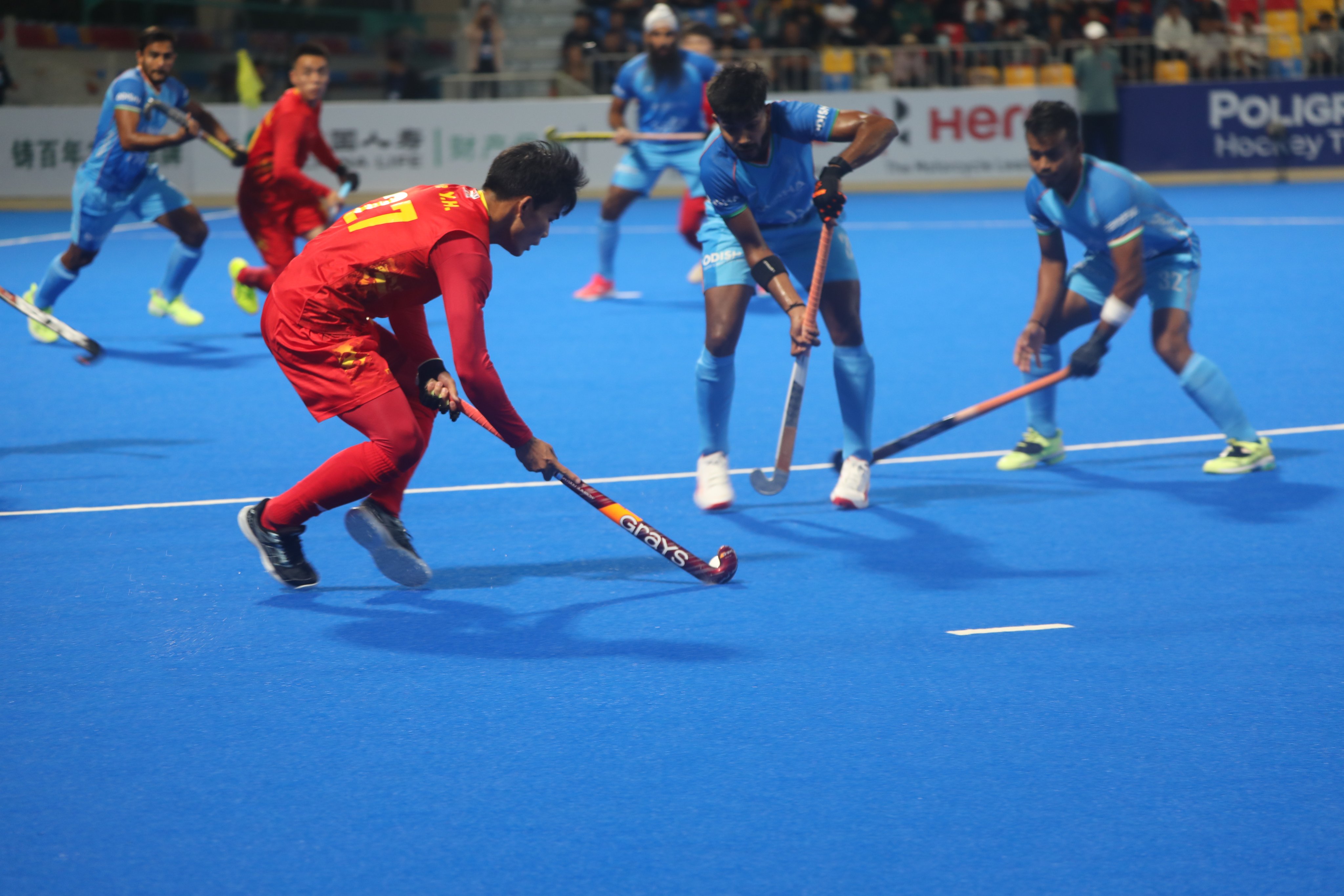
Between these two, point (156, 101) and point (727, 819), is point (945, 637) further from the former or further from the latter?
point (156, 101)

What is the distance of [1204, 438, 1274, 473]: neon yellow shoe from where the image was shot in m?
5.42

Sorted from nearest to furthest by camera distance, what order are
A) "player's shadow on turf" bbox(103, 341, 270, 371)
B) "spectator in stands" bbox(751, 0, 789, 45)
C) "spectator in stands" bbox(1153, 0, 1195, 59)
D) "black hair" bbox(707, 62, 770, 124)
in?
"black hair" bbox(707, 62, 770, 124)
"player's shadow on turf" bbox(103, 341, 270, 371)
"spectator in stands" bbox(1153, 0, 1195, 59)
"spectator in stands" bbox(751, 0, 789, 45)

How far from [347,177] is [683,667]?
20.9ft

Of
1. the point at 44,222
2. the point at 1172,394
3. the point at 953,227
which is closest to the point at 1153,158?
the point at 953,227

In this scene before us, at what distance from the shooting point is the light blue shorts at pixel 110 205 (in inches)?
321

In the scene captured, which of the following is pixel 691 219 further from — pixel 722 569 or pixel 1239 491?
pixel 722 569

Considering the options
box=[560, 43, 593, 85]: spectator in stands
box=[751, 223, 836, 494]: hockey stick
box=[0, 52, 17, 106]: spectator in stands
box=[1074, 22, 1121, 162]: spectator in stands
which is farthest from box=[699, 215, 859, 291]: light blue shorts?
box=[0, 52, 17, 106]: spectator in stands

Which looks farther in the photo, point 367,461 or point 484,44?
point 484,44

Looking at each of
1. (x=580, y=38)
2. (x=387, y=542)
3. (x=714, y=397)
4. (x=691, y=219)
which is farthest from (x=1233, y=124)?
(x=387, y=542)

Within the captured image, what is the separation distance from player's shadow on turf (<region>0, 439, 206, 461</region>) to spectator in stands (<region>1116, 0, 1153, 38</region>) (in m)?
15.6

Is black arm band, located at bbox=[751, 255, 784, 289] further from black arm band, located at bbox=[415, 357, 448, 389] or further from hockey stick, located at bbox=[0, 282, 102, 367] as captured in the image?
hockey stick, located at bbox=[0, 282, 102, 367]

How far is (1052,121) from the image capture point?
503cm

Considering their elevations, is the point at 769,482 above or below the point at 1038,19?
below

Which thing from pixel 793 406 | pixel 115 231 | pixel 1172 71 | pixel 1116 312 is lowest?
pixel 793 406
